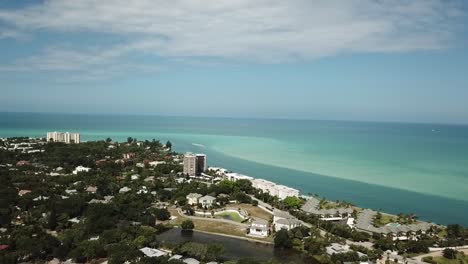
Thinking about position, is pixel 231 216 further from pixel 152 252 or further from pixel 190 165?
pixel 190 165

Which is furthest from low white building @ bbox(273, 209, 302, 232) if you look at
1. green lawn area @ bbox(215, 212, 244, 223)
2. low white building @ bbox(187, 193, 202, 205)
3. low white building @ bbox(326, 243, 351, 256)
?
low white building @ bbox(187, 193, 202, 205)

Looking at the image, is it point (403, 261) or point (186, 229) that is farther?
point (186, 229)

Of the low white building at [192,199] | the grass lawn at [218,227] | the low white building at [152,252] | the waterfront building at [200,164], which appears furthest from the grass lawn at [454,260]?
the waterfront building at [200,164]

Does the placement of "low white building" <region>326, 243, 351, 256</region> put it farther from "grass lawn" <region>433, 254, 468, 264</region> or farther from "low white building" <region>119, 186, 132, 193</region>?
"low white building" <region>119, 186, 132, 193</region>

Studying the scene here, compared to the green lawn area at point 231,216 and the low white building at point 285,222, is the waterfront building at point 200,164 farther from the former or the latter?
the low white building at point 285,222

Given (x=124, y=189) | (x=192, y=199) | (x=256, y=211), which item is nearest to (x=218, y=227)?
(x=256, y=211)

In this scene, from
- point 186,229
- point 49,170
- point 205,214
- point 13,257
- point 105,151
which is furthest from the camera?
point 105,151

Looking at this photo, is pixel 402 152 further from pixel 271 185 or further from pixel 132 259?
pixel 132 259

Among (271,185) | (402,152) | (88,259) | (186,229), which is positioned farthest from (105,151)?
(402,152)
